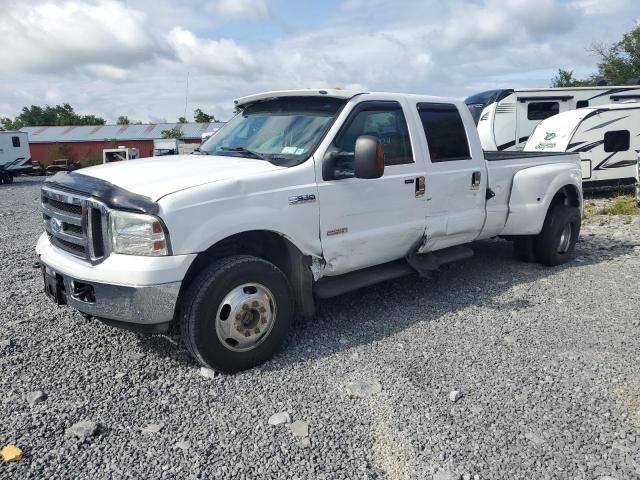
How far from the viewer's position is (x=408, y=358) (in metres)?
4.11

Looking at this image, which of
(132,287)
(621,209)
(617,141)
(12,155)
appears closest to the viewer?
(132,287)

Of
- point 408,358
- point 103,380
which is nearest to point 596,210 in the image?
point 408,358

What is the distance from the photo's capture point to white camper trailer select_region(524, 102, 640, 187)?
12.7 meters

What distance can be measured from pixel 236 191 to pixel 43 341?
2021 millimetres

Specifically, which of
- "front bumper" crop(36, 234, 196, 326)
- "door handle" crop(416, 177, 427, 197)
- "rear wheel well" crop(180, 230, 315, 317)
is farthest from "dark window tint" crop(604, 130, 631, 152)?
"front bumper" crop(36, 234, 196, 326)

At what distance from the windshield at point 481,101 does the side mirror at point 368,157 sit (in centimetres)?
1197

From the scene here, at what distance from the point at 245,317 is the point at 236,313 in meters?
0.10

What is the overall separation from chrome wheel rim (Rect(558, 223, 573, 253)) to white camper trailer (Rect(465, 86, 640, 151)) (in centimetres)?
841

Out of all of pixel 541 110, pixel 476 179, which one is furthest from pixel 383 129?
pixel 541 110

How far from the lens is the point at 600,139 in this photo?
42.2 ft

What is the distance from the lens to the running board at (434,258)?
5.14m

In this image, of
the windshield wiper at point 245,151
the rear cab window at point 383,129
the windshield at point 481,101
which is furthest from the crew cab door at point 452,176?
the windshield at point 481,101

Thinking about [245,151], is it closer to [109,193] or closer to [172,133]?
[109,193]

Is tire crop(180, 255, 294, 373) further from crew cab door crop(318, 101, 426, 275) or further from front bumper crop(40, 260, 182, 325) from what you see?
crew cab door crop(318, 101, 426, 275)
